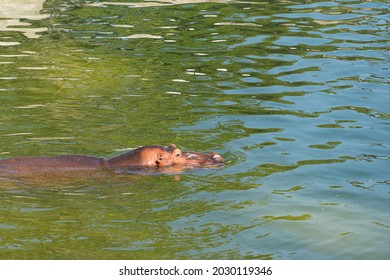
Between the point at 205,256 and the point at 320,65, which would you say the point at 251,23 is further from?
the point at 205,256

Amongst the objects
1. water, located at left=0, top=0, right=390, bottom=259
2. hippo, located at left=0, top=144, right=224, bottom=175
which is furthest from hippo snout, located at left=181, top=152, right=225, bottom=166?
water, located at left=0, top=0, right=390, bottom=259

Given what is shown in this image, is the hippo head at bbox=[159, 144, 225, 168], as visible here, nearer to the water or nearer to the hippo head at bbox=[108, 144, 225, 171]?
the hippo head at bbox=[108, 144, 225, 171]

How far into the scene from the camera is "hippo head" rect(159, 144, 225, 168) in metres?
11.2

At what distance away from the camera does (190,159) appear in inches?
445

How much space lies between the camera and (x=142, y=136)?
12.5 metres

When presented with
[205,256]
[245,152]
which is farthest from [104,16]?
[205,256]

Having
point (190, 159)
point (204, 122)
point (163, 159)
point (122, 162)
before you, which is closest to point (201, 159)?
point (190, 159)

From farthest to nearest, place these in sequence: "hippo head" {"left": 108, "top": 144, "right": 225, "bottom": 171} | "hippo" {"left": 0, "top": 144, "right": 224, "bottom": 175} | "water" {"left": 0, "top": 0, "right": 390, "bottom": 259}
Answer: "hippo head" {"left": 108, "top": 144, "right": 225, "bottom": 171} < "hippo" {"left": 0, "top": 144, "right": 224, "bottom": 175} < "water" {"left": 0, "top": 0, "right": 390, "bottom": 259}

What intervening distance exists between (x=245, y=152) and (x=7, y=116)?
3489 mm

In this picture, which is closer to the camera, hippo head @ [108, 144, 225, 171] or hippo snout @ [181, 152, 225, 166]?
hippo head @ [108, 144, 225, 171]

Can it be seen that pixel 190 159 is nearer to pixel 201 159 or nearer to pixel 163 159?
pixel 201 159

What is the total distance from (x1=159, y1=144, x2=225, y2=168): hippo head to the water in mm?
118

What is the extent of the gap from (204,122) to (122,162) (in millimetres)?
2199

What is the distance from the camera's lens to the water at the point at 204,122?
942 centimetres
